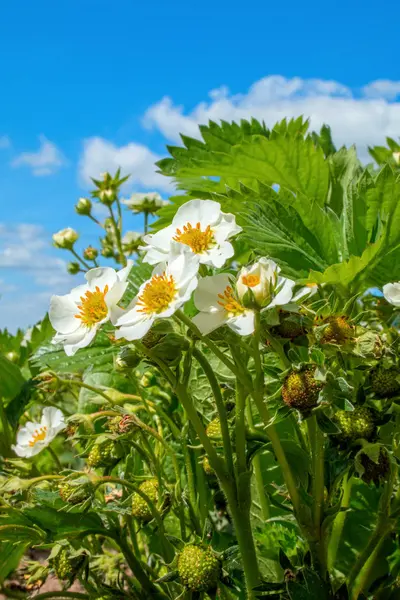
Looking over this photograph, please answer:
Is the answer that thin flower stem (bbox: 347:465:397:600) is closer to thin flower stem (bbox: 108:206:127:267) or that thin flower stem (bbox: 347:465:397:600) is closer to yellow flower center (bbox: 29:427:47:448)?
yellow flower center (bbox: 29:427:47:448)

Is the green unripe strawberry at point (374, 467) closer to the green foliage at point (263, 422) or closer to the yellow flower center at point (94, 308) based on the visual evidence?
the green foliage at point (263, 422)

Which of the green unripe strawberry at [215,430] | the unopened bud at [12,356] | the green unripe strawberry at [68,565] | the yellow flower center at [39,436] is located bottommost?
the green unripe strawberry at [68,565]

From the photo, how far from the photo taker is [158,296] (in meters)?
0.67

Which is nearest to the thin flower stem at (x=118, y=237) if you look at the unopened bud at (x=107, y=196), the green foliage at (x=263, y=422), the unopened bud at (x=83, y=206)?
the unopened bud at (x=107, y=196)

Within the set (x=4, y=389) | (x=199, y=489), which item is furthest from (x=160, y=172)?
(x=199, y=489)

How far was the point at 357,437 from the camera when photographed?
674 mm

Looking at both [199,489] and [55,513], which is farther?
[199,489]

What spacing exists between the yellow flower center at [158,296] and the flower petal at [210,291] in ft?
0.08

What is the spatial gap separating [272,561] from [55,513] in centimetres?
33

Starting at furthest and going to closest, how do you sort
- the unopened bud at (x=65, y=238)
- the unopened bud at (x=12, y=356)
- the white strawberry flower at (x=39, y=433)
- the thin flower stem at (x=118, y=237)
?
the unopened bud at (x=65, y=238) → the thin flower stem at (x=118, y=237) → the unopened bud at (x=12, y=356) → the white strawberry flower at (x=39, y=433)

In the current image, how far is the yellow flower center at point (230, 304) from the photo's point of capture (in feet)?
2.15

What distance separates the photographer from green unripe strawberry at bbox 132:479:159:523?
911mm

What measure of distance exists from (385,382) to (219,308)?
18 centimetres

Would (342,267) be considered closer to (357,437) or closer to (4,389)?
(357,437)
